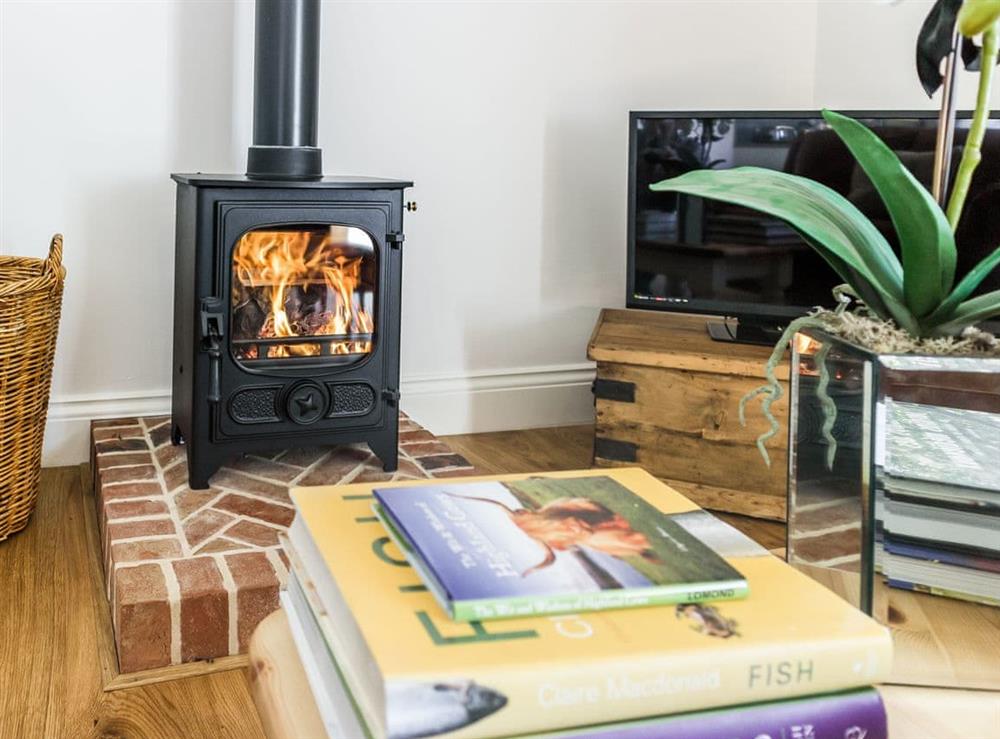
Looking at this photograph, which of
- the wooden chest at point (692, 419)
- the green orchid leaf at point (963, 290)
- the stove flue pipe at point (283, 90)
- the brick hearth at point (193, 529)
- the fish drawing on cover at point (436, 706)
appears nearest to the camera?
the fish drawing on cover at point (436, 706)

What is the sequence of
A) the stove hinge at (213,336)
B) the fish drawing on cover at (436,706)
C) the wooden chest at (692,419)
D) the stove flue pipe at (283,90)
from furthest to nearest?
the wooden chest at (692,419), the stove flue pipe at (283,90), the stove hinge at (213,336), the fish drawing on cover at (436,706)

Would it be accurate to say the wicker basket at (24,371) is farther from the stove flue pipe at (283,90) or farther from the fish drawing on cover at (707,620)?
the fish drawing on cover at (707,620)

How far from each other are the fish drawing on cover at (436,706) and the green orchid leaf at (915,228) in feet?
1.42

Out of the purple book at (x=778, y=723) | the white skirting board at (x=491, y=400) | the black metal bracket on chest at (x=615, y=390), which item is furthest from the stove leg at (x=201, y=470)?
the purple book at (x=778, y=723)

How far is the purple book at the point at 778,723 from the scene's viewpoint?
577 millimetres

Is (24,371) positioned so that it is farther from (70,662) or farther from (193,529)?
(70,662)

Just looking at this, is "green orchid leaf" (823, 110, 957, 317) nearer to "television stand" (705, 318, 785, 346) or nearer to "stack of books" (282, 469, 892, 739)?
"stack of books" (282, 469, 892, 739)

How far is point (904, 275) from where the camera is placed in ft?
2.55

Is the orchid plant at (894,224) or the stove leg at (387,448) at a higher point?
the orchid plant at (894,224)

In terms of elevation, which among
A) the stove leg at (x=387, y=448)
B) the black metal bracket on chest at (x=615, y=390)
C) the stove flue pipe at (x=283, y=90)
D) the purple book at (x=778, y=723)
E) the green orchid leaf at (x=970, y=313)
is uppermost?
the stove flue pipe at (x=283, y=90)

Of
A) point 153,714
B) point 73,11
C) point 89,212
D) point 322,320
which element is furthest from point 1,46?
point 153,714

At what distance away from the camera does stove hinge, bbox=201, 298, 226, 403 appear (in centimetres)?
218

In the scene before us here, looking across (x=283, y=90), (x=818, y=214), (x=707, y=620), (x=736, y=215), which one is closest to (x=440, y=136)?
(x=283, y=90)

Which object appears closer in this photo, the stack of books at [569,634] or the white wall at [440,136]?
the stack of books at [569,634]
